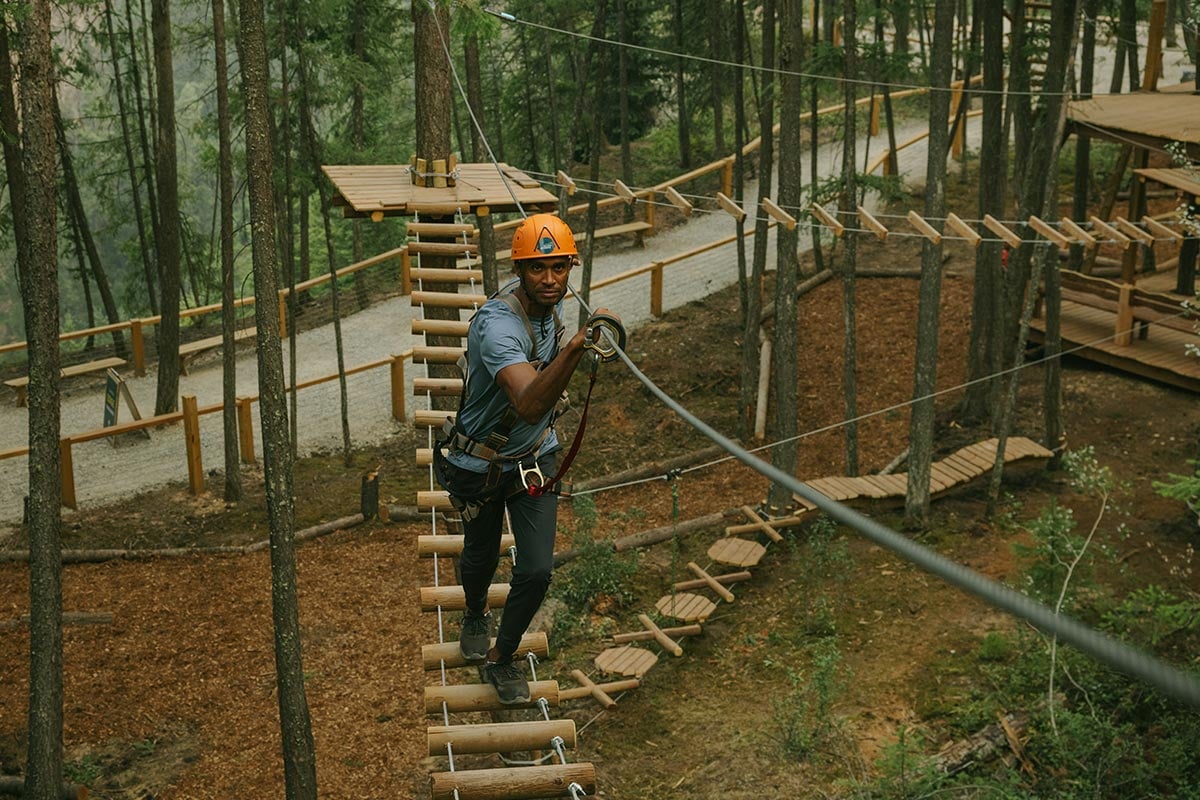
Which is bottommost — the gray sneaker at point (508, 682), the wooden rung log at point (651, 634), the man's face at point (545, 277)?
the wooden rung log at point (651, 634)

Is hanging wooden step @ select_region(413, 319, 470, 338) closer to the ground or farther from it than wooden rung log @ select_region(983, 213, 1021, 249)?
closer to the ground

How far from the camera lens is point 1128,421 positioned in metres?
12.1

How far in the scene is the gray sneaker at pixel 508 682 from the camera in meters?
4.73

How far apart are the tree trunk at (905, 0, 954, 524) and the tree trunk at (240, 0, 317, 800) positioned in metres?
5.21

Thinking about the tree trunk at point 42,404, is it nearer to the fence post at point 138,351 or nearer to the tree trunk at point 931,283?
the tree trunk at point 931,283

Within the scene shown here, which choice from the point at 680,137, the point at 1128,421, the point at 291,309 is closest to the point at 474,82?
the point at 291,309

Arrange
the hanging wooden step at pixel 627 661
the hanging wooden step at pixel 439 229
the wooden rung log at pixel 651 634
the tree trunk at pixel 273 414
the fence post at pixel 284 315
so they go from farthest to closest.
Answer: the fence post at pixel 284 315
the wooden rung log at pixel 651 634
the hanging wooden step at pixel 627 661
the hanging wooden step at pixel 439 229
the tree trunk at pixel 273 414

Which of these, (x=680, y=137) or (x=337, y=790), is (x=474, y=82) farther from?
(x=680, y=137)

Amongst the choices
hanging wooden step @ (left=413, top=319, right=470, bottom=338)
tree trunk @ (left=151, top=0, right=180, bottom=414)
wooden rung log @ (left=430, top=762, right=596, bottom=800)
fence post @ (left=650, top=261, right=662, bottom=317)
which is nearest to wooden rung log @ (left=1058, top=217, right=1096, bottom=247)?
hanging wooden step @ (left=413, top=319, right=470, bottom=338)

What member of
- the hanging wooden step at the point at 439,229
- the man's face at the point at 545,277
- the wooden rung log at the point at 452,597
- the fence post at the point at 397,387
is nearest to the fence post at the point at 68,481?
the fence post at the point at 397,387

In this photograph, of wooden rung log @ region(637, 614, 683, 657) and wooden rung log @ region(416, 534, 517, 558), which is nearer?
wooden rung log @ region(416, 534, 517, 558)

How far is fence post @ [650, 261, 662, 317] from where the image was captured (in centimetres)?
1588

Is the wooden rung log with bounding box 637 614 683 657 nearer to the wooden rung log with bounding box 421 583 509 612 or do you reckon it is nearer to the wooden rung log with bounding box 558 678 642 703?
the wooden rung log with bounding box 558 678 642 703

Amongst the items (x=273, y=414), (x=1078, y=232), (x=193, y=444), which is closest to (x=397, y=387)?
(x=193, y=444)
